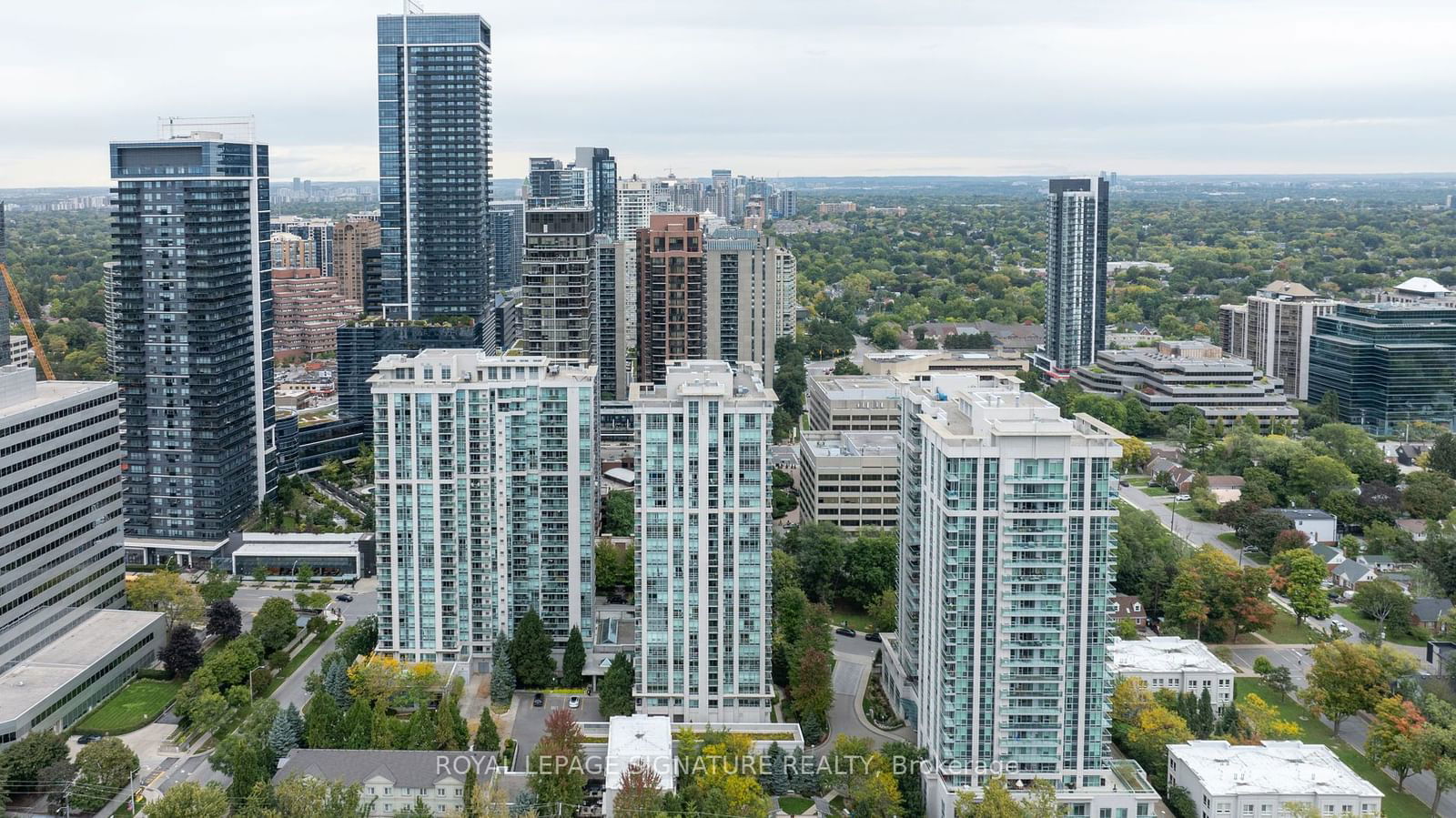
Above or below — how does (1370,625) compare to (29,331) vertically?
below

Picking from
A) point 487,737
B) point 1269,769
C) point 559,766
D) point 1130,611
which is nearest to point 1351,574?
point 1130,611

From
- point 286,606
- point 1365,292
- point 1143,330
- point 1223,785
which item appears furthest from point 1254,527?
point 1365,292

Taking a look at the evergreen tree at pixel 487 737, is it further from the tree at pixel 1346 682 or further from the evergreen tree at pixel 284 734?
the tree at pixel 1346 682

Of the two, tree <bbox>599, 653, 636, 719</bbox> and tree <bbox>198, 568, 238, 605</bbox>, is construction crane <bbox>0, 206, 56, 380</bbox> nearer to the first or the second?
tree <bbox>198, 568, 238, 605</bbox>

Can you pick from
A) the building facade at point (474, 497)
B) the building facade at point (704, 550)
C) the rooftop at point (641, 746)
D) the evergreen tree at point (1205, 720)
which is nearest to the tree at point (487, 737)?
the rooftop at point (641, 746)

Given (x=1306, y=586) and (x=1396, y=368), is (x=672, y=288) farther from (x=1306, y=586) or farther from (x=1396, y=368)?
(x=1396, y=368)

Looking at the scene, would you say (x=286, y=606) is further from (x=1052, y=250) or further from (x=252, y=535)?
(x=1052, y=250)
